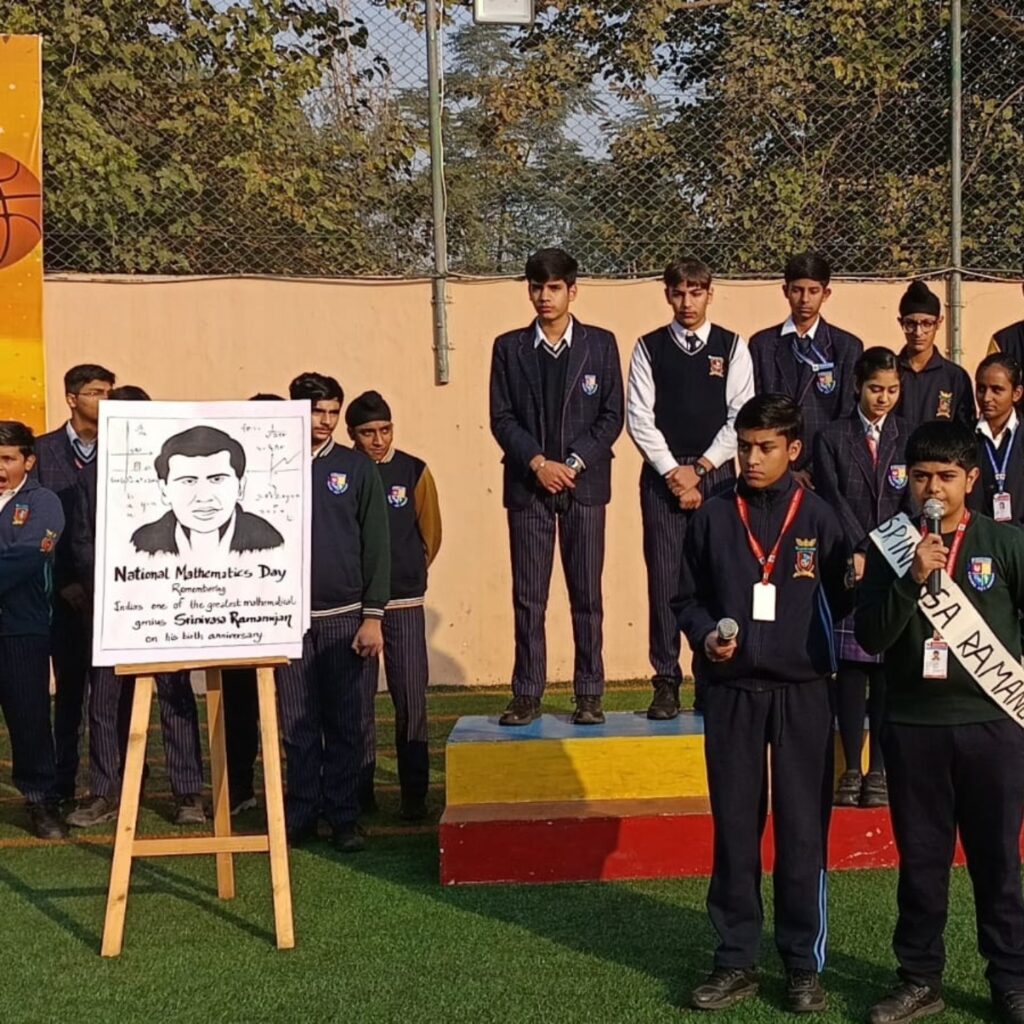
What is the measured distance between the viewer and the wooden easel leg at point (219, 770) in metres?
5.94

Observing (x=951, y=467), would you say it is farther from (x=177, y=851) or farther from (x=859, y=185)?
(x=859, y=185)

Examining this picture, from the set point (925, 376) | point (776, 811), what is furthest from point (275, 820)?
point (925, 376)

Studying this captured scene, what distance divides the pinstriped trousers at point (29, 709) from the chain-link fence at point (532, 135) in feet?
13.6

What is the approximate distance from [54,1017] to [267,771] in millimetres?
1112

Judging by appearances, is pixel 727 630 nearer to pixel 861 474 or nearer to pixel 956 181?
pixel 861 474

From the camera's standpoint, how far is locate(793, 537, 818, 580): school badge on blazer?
4766 mm

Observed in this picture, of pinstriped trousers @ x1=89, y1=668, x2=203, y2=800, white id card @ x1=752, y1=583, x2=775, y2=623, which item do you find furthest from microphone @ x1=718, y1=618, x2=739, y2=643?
pinstriped trousers @ x1=89, y1=668, x2=203, y2=800

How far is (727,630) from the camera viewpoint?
459 centimetres

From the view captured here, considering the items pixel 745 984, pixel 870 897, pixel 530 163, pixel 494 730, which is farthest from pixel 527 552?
pixel 530 163

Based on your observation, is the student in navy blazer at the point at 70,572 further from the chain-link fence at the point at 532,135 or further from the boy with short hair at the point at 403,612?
the chain-link fence at the point at 532,135

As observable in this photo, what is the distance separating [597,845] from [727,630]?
1863 millimetres

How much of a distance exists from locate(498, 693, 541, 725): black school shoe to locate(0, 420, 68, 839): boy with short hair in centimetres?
221

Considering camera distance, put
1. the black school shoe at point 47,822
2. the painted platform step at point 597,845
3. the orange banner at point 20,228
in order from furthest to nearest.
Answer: the orange banner at point 20,228, the black school shoe at point 47,822, the painted platform step at point 597,845

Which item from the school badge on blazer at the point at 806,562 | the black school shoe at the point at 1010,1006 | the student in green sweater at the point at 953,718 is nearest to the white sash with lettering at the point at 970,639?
the student in green sweater at the point at 953,718
